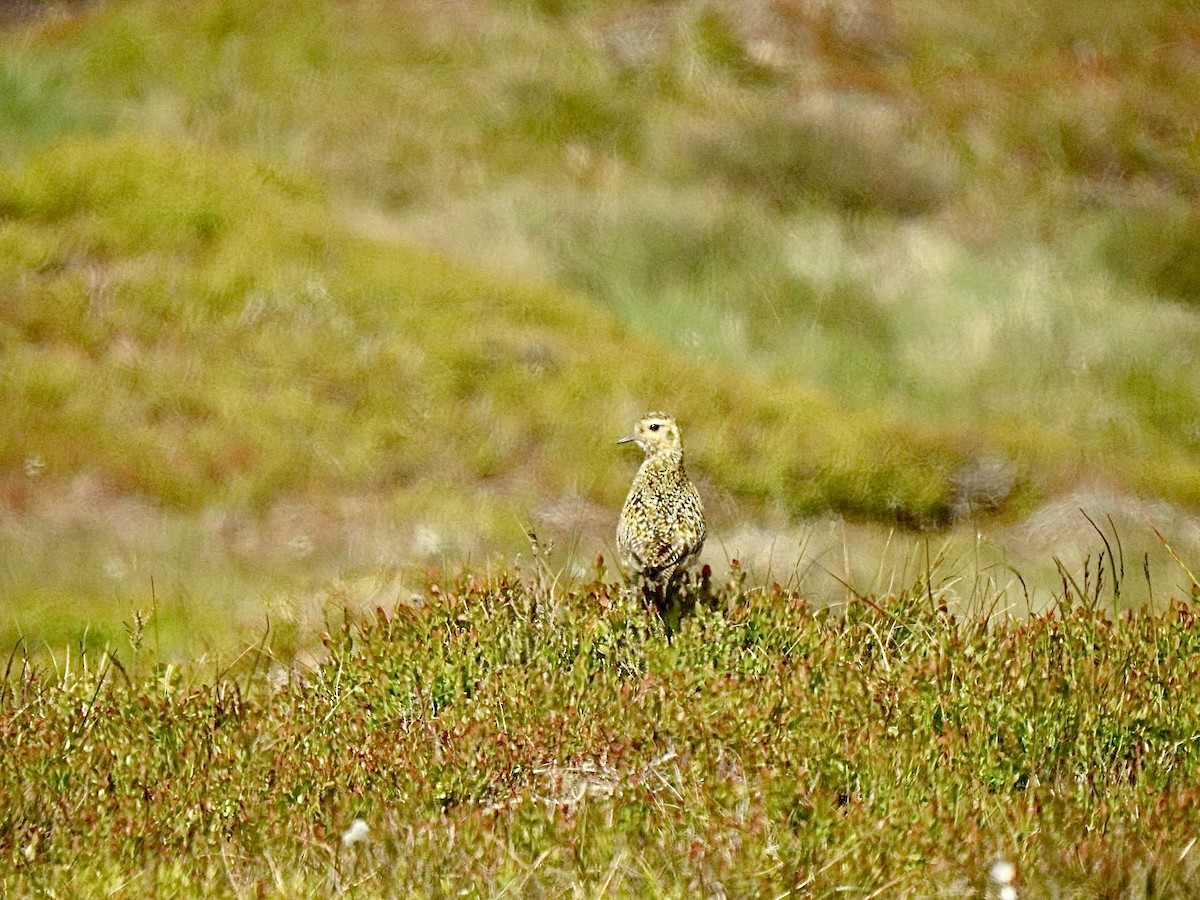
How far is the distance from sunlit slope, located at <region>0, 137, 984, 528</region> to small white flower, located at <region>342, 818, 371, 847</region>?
9.44ft

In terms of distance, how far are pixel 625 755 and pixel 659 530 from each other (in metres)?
1.43

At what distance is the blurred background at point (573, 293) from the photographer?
6.58m

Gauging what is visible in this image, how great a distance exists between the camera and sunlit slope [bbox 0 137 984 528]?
22.6ft

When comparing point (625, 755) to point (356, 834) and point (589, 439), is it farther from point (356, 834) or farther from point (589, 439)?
point (589, 439)

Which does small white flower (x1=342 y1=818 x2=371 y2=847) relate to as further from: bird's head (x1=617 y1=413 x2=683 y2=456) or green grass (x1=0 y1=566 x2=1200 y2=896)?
bird's head (x1=617 y1=413 x2=683 y2=456)

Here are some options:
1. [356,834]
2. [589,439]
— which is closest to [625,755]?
[356,834]

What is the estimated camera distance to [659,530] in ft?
18.5

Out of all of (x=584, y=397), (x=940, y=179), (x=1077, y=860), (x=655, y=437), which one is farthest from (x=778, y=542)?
(x=940, y=179)

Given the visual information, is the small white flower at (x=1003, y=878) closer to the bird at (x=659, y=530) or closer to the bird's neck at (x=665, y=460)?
the bird at (x=659, y=530)

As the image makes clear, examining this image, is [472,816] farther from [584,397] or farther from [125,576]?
[584,397]

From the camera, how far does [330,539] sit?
6.48 metres

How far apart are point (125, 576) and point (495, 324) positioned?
273cm

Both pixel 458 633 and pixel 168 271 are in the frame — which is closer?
pixel 458 633

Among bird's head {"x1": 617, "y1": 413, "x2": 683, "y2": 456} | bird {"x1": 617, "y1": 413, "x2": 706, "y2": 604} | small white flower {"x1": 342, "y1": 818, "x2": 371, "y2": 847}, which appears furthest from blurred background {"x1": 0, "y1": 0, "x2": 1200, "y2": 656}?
small white flower {"x1": 342, "y1": 818, "x2": 371, "y2": 847}
